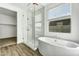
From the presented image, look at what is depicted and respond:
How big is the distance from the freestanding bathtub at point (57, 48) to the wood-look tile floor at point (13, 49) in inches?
8.7

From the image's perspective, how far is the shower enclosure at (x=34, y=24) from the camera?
59.4 inches

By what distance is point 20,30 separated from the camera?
1466 mm

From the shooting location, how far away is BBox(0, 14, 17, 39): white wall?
1.50 metres

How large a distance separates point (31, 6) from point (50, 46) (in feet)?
3.59

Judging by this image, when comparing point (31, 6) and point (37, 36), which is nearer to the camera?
point (31, 6)

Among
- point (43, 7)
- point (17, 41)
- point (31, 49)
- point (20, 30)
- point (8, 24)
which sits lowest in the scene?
point (31, 49)

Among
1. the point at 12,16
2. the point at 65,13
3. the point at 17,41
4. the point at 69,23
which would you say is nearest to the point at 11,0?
the point at 12,16

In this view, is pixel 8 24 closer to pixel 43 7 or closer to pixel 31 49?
pixel 31 49

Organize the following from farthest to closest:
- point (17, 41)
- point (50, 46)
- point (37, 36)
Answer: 1. point (37, 36)
2. point (17, 41)
3. point (50, 46)

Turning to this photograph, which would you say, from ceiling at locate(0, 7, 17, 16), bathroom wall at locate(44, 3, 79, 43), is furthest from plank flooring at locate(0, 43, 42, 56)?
ceiling at locate(0, 7, 17, 16)

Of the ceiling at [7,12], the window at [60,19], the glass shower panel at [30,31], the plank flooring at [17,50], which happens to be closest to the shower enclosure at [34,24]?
the glass shower panel at [30,31]

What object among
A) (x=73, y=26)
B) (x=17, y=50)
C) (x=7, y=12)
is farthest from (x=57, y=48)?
(x=7, y=12)

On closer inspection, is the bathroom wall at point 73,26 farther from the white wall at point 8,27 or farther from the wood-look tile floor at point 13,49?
the white wall at point 8,27

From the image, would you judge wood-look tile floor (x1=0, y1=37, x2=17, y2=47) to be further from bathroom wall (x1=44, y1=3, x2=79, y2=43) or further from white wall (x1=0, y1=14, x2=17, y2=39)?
bathroom wall (x1=44, y1=3, x2=79, y2=43)
